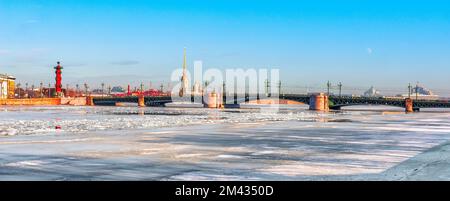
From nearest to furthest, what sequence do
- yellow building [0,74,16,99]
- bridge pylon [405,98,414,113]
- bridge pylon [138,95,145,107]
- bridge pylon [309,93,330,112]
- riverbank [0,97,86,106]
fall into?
bridge pylon [405,98,414,113] → bridge pylon [309,93,330,112] → riverbank [0,97,86,106] → bridge pylon [138,95,145,107] → yellow building [0,74,16,99]

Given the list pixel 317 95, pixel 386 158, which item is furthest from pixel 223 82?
pixel 386 158

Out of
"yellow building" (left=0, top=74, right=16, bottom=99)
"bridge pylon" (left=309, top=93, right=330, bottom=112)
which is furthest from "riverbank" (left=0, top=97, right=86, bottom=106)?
"bridge pylon" (left=309, top=93, right=330, bottom=112)

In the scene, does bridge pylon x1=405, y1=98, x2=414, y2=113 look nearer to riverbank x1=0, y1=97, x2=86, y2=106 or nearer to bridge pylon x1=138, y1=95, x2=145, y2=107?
bridge pylon x1=138, y1=95, x2=145, y2=107

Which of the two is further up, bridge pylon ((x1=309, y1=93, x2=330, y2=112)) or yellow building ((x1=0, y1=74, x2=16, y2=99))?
yellow building ((x1=0, y1=74, x2=16, y2=99))

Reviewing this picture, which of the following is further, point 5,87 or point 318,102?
point 5,87

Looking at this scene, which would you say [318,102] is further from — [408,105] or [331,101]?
[408,105]

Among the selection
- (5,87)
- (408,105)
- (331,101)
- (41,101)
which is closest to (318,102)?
(331,101)

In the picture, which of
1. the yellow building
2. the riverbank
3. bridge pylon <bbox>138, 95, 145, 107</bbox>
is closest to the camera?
the riverbank

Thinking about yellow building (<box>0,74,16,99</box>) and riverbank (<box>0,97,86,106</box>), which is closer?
riverbank (<box>0,97,86,106</box>)

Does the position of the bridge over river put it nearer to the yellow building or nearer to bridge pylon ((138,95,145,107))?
bridge pylon ((138,95,145,107))
